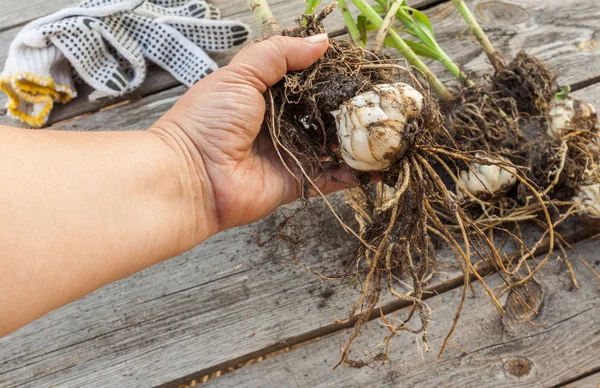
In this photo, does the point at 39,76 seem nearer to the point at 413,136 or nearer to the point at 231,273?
the point at 231,273

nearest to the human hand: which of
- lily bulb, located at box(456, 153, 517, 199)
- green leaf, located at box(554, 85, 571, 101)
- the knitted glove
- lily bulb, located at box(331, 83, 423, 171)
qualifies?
lily bulb, located at box(331, 83, 423, 171)

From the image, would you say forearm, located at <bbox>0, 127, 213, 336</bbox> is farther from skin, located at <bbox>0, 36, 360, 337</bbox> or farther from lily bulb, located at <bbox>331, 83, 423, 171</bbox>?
lily bulb, located at <bbox>331, 83, 423, 171</bbox>

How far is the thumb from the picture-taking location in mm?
807

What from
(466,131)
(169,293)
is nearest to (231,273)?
(169,293)

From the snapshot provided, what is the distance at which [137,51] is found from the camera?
1250mm

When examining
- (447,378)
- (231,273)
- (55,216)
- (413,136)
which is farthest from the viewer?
(231,273)

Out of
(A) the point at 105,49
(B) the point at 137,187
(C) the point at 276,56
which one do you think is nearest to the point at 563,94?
(C) the point at 276,56

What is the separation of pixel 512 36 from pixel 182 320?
3.67 ft

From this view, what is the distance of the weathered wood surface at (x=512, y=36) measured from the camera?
1.25 metres

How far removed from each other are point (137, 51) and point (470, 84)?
846mm

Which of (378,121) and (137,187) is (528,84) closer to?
(378,121)

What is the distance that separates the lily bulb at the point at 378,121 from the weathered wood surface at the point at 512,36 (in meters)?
0.53

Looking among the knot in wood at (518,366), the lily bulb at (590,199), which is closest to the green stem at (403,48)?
the lily bulb at (590,199)

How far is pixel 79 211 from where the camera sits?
66 centimetres
